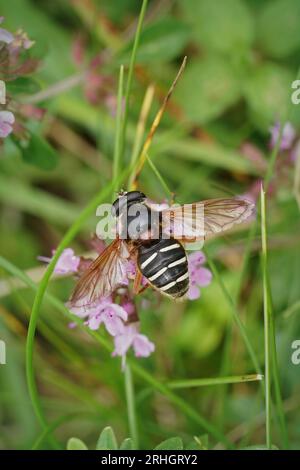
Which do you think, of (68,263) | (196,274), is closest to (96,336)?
(68,263)

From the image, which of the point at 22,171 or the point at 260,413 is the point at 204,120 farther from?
the point at 260,413

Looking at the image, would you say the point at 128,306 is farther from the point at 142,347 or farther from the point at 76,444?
the point at 76,444

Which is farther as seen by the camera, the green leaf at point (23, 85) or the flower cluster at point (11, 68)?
the green leaf at point (23, 85)

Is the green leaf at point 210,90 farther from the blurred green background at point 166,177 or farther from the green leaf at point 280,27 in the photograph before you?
the green leaf at point 280,27

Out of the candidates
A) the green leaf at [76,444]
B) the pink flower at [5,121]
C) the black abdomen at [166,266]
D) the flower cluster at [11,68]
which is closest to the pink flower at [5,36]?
the flower cluster at [11,68]

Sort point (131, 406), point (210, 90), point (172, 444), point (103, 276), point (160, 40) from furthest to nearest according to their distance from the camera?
point (210, 90), point (160, 40), point (131, 406), point (172, 444), point (103, 276)

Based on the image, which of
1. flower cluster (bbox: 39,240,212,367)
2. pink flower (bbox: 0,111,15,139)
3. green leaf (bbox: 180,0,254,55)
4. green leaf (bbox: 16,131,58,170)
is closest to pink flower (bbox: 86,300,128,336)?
flower cluster (bbox: 39,240,212,367)

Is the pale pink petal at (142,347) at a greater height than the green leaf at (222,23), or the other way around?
the green leaf at (222,23)
